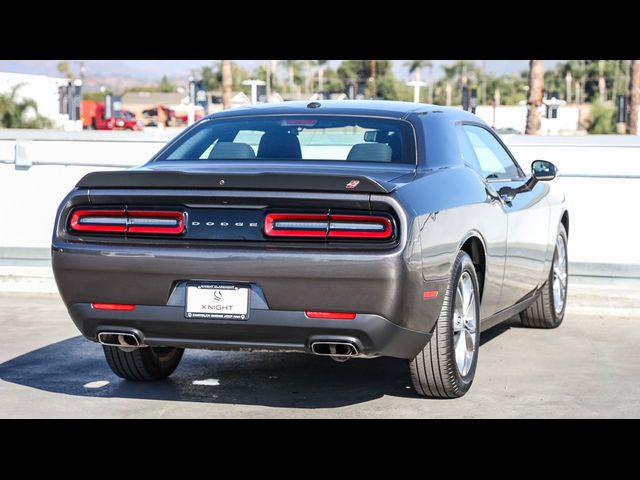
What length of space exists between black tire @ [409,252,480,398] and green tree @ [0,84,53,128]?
2017 inches

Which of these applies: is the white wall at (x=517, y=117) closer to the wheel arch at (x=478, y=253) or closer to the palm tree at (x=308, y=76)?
the palm tree at (x=308, y=76)

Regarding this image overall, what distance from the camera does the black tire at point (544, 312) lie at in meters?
8.77

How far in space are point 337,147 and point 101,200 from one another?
2.90m

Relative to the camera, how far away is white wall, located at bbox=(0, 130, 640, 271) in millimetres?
10859

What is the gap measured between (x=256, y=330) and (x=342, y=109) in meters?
1.84

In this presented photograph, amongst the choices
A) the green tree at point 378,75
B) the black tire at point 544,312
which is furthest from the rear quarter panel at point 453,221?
the green tree at point 378,75

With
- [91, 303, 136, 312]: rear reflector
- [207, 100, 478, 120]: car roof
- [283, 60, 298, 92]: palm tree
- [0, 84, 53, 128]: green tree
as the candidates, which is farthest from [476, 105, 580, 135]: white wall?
[91, 303, 136, 312]: rear reflector

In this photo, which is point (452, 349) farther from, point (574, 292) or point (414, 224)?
point (574, 292)

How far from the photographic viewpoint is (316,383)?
6852 millimetres

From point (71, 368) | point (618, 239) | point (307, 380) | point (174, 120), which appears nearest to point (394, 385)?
point (307, 380)

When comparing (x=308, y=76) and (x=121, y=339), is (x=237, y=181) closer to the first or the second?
(x=121, y=339)

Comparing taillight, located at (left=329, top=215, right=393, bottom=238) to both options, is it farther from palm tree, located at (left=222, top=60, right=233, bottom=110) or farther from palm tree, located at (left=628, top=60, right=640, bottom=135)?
palm tree, located at (left=222, top=60, right=233, bottom=110)

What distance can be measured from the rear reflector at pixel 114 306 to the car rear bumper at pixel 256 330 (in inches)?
0.6

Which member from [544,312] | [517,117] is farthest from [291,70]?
[544,312]
